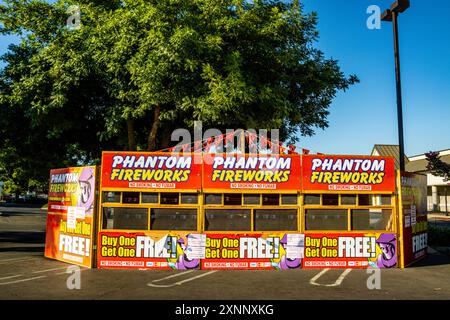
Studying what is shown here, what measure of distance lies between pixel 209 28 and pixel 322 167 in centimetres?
736

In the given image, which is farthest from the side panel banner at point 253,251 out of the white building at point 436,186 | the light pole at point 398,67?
the white building at point 436,186

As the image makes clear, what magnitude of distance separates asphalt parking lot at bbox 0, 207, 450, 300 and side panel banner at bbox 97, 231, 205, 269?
0.41 metres

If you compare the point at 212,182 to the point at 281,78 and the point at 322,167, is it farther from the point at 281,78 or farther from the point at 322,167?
the point at 281,78

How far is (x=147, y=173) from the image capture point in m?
12.3

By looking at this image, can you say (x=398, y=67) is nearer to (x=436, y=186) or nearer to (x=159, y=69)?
(x=159, y=69)

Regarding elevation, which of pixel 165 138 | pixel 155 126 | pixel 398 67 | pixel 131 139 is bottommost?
pixel 131 139

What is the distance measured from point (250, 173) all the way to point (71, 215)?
6.22 metres

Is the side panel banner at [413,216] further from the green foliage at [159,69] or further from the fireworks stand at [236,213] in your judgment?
the green foliage at [159,69]

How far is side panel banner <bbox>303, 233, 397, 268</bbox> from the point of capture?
1232 cm

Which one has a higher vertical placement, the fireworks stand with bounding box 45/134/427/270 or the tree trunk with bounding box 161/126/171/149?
the tree trunk with bounding box 161/126/171/149

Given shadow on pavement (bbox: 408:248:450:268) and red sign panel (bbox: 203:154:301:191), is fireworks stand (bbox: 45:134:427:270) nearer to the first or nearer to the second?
red sign panel (bbox: 203:154:301:191)

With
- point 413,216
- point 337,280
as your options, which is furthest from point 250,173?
point 413,216

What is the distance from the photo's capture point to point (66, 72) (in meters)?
16.1

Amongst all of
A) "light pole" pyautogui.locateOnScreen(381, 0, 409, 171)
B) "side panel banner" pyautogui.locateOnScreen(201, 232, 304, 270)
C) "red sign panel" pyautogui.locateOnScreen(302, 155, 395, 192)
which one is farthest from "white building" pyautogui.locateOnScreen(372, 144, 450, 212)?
"side panel banner" pyautogui.locateOnScreen(201, 232, 304, 270)
